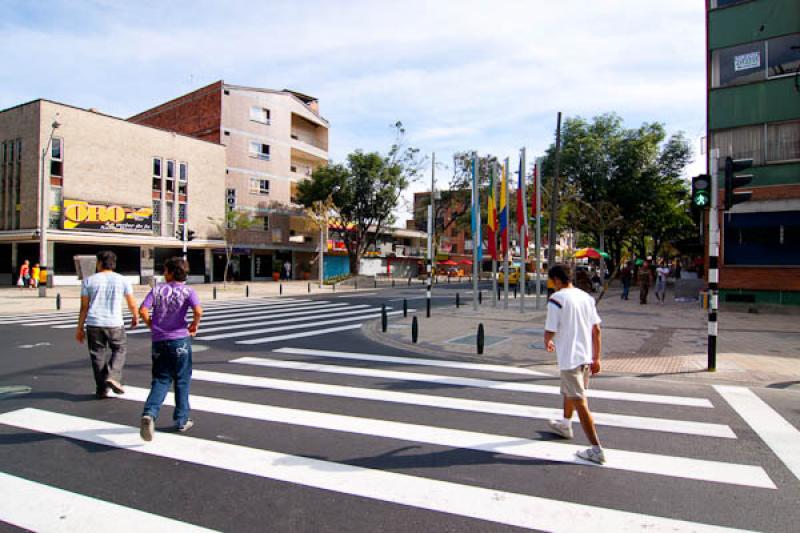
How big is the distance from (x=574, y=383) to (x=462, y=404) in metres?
2.00

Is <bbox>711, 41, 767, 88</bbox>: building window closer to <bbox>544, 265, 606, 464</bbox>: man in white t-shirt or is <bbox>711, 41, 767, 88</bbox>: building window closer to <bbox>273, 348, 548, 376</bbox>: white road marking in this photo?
<bbox>273, 348, 548, 376</bbox>: white road marking

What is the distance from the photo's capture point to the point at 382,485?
3.88 meters

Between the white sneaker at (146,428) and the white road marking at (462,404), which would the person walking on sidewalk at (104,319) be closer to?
the white road marking at (462,404)

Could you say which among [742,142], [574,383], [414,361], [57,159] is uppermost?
[57,159]

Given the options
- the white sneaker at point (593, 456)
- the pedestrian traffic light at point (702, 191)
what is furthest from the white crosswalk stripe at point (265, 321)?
the pedestrian traffic light at point (702, 191)

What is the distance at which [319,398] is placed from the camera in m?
6.43

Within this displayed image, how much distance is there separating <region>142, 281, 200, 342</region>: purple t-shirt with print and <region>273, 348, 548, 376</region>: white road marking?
15.7ft

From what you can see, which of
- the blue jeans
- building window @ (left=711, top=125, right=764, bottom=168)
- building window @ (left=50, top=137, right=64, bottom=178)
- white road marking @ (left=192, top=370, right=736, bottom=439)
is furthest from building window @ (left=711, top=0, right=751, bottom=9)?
building window @ (left=50, top=137, right=64, bottom=178)

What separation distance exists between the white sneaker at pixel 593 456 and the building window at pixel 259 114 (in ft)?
135

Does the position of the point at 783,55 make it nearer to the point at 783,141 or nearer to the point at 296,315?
the point at 783,141

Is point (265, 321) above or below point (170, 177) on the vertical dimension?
below

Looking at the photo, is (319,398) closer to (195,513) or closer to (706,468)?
(195,513)

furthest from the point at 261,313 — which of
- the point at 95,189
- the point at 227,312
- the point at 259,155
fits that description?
the point at 259,155

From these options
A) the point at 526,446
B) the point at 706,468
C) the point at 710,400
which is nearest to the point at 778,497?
the point at 706,468
